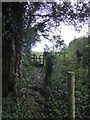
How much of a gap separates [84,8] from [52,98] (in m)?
1.40

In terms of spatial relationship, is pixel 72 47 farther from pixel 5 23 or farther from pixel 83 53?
pixel 5 23

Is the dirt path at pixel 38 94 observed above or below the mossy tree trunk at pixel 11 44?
below

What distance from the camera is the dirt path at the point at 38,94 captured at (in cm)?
496

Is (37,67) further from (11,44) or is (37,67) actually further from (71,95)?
(71,95)

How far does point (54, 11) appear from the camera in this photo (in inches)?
196

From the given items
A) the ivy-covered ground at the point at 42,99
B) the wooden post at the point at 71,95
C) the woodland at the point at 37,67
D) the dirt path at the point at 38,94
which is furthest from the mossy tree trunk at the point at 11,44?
the wooden post at the point at 71,95

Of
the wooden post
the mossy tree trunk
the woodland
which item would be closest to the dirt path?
the woodland

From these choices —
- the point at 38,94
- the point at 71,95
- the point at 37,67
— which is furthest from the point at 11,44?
the point at 71,95

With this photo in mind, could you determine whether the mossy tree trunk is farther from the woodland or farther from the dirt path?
the dirt path

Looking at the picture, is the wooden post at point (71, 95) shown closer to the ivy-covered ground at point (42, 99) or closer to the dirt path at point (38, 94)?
the ivy-covered ground at point (42, 99)

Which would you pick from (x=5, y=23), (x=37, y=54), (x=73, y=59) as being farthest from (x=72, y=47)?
(x=5, y=23)

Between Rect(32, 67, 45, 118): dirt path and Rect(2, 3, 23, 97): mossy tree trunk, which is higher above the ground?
Rect(2, 3, 23, 97): mossy tree trunk

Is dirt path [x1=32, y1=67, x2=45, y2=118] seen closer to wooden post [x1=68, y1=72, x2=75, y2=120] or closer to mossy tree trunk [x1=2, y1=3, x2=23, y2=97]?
mossy tree trunk [x1=2, y1=3, x2=23, y2=97]

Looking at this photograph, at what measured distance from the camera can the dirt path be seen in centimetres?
496
